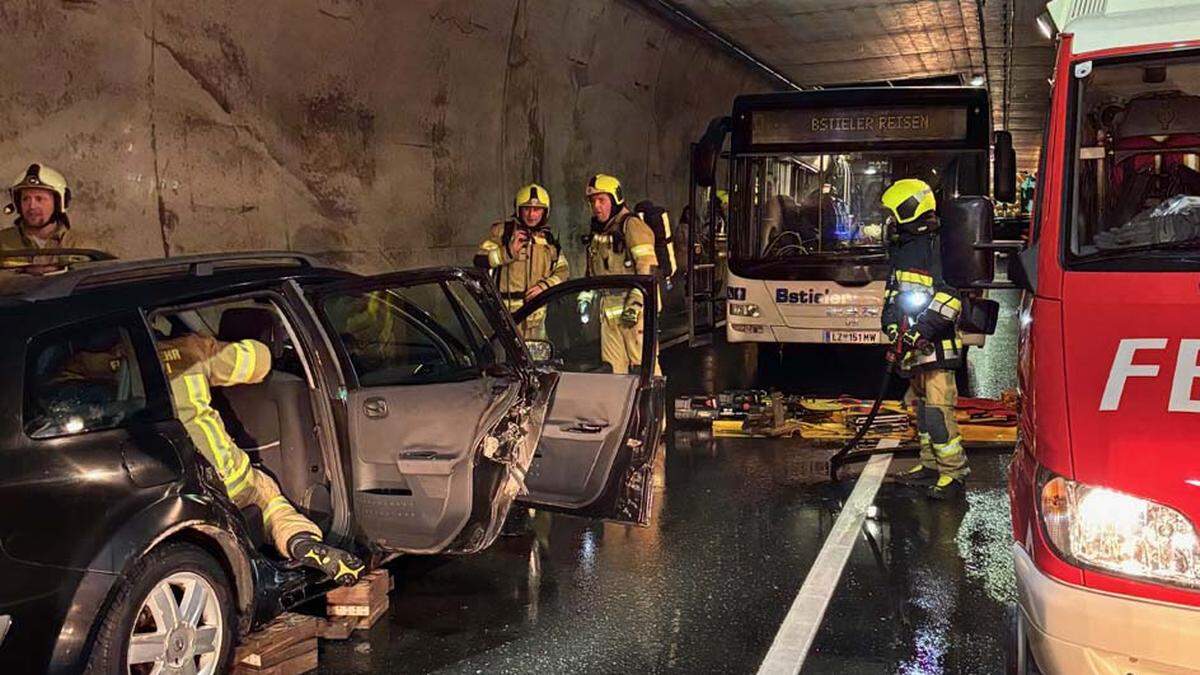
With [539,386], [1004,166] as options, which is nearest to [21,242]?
[539,386]

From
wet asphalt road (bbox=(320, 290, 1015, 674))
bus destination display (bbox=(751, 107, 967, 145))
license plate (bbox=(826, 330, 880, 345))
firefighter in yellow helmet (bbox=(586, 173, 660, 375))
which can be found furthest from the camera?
license plate (bbox=(826, 330, 880, 345))

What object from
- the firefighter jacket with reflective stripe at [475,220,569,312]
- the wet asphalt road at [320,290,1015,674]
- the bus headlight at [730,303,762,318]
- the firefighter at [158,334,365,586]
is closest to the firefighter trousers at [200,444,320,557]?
the firefighter at [158,334,365,586]

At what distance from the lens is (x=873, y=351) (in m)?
13.9

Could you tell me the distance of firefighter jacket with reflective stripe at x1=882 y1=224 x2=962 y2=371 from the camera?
6.27 m

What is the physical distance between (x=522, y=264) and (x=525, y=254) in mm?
96

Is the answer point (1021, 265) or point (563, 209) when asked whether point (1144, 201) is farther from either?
point (563, 209)

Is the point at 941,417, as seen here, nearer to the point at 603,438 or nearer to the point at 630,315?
the point at 603,438

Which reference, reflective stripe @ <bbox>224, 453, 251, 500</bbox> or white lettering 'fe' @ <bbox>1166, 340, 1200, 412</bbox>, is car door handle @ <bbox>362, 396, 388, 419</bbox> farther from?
white lettering 'fe' @ <bbox>1166, 340, 1200, 412</bbox>

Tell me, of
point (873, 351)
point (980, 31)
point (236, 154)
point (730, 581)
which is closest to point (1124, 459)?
point (730, 581)

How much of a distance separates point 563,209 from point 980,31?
7.35 m

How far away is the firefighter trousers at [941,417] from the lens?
254 inches

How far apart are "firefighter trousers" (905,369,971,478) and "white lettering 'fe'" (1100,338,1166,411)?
128 inches

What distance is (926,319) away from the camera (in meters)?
6.27

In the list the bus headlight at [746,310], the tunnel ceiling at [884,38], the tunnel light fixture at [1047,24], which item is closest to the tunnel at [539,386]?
the bus headlight at [746,310]
